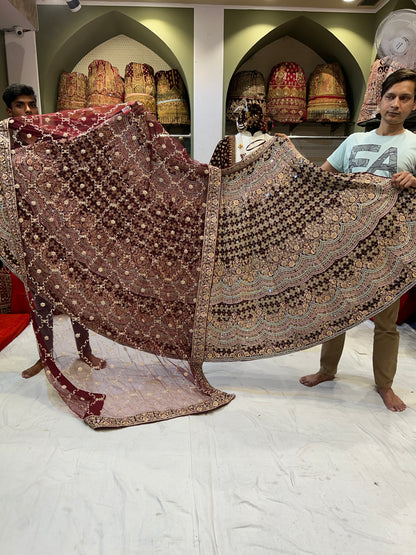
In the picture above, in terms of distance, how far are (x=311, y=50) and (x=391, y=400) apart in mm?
4200

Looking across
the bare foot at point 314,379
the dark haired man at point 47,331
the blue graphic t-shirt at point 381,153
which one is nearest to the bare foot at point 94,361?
the dark haired man at point 47,331

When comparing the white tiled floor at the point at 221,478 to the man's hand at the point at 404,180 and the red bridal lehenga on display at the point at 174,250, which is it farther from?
the man's hand at the point at 404,180

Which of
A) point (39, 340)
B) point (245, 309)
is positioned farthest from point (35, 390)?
point (245, 309)

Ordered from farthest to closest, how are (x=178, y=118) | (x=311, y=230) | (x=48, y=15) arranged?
(x=178, y=118)
(x=48, y=15)
(x=311, y=230)

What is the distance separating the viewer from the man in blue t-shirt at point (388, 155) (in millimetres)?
1809

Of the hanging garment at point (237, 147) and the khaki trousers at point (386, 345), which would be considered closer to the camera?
the khaki trousers at point (386, 345)

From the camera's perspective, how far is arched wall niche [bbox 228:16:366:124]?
419cm

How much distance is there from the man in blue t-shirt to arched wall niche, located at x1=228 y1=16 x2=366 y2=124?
103 inches

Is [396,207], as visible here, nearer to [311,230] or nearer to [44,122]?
[311,230]

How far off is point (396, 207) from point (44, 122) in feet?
5.28

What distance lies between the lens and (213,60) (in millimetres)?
4078

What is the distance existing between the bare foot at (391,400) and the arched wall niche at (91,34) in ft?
11.4

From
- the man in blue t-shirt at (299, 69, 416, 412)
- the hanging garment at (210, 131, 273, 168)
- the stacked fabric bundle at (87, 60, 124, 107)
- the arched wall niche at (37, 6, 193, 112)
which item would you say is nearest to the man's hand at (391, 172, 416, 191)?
the man in blue t-shirt at (299, 69, 416, 412)

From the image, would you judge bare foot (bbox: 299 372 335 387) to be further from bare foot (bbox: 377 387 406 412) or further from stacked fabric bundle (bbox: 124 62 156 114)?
stacked fabric bundle (bbox: 124 62 156 114)
